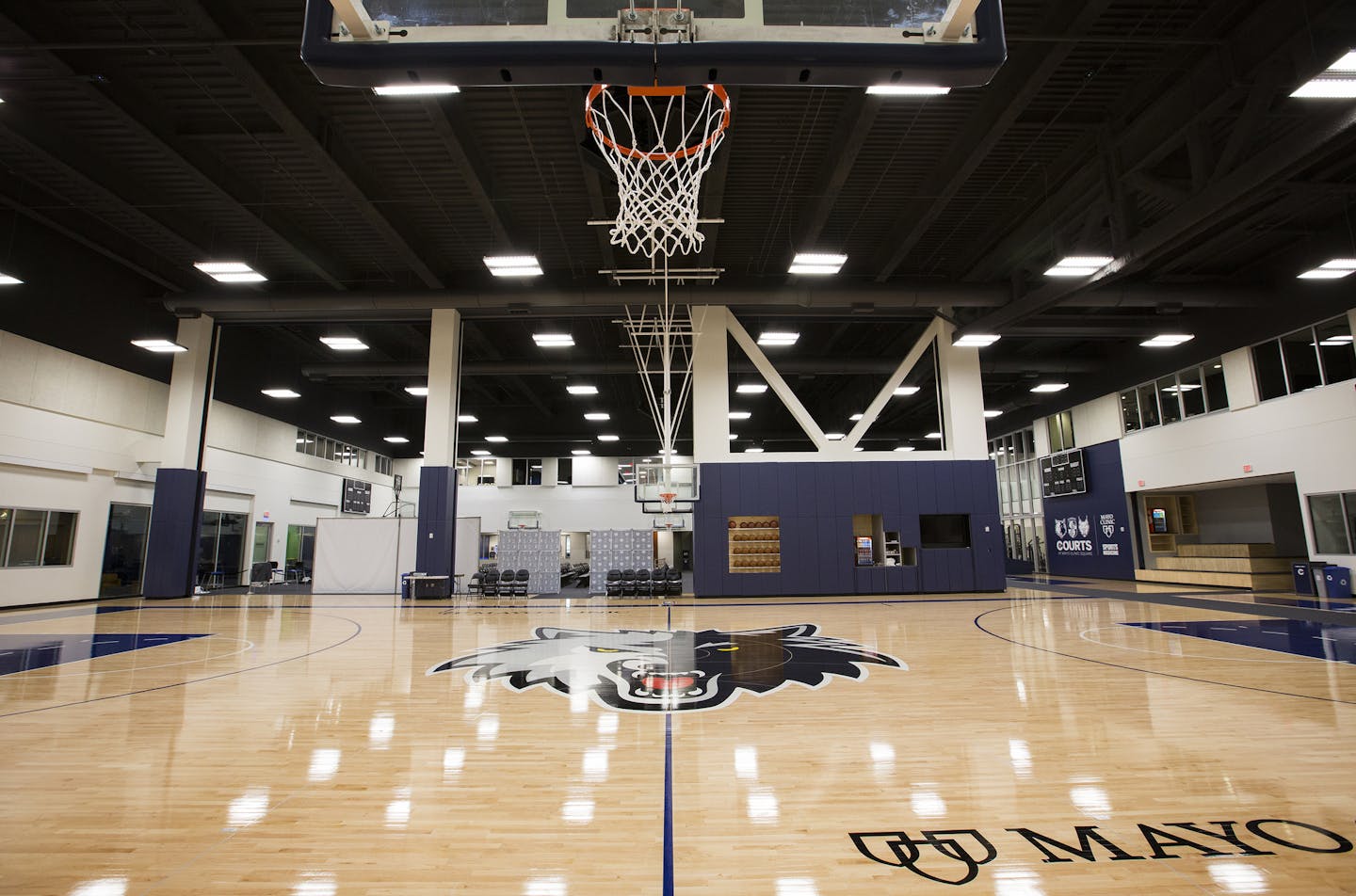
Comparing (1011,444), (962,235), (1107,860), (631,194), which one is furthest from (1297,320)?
(1107,860)

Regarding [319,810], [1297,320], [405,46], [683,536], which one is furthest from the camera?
[683,536]

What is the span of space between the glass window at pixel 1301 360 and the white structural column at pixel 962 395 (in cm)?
598

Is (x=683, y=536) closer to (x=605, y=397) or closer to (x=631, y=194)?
(x=605, y=397)

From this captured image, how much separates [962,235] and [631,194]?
878cm

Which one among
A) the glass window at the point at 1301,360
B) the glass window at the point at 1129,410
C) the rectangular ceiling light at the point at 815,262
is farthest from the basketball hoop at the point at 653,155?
the glass window at the point at 1129,410

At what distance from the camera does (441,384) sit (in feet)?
49.4

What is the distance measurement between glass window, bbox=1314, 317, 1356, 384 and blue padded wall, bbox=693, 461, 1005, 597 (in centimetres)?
643

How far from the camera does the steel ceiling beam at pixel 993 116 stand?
24.7ft

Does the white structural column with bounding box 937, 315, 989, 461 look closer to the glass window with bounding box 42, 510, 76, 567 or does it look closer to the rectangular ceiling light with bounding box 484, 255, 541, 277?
the rectangular ceiling light with bounding box 484, 255, 541, 277

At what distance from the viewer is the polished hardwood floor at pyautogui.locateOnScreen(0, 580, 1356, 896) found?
248cm

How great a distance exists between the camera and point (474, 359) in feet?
62.0

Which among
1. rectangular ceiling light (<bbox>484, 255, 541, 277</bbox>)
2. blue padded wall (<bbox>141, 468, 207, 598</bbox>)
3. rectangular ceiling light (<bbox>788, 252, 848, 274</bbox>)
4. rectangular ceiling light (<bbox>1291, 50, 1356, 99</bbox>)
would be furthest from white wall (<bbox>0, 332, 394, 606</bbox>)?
rectangular ceiling light (<bbox>1291, 50, 1356, 99</bbox>)

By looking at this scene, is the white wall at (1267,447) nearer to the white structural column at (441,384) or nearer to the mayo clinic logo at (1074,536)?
the mayo clinic logo at (1074,536)

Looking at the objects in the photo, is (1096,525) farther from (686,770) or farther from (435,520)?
(686,770)
